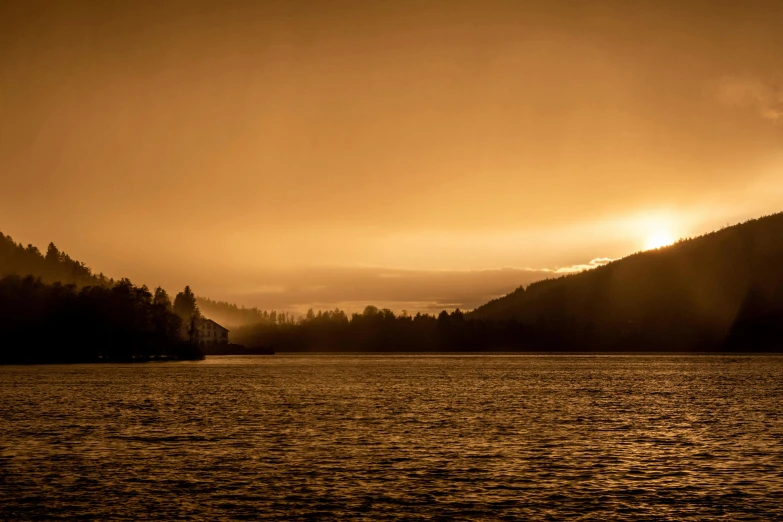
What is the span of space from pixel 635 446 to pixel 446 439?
1497 cm

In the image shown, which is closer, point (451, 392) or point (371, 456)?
point (371, 456)

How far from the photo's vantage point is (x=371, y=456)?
54.5 metres

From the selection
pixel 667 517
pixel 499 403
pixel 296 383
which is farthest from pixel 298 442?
pixel 296 383

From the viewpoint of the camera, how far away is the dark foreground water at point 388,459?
127ft

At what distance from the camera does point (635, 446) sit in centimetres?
6053

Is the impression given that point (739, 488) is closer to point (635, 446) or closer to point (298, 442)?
point (635, 446)

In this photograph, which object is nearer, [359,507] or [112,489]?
[359,507]

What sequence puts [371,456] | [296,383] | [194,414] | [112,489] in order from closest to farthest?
1. [112,489]
2. [371,456]
3. [194,414]
4. [296,383]

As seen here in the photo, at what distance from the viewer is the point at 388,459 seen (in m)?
53.2

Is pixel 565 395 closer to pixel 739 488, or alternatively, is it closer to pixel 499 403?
pixel 499 403

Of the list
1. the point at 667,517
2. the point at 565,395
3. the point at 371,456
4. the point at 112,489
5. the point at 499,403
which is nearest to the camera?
the point at 667,517

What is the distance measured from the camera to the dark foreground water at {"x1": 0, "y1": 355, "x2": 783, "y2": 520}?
3878 centimetres

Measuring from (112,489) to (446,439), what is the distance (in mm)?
29223

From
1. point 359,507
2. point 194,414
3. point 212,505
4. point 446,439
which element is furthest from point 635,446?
point 194,414
